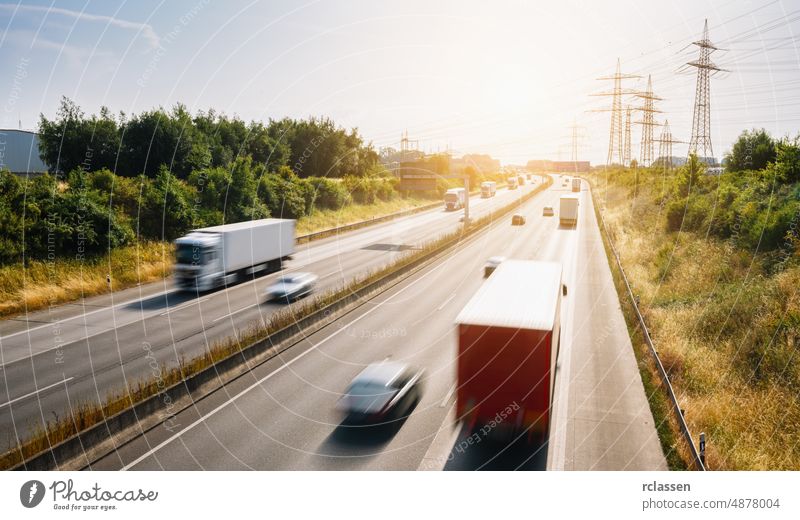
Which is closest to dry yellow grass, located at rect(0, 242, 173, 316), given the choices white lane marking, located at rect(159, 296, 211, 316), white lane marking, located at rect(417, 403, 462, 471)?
white lane marking, located at rect(159, 296, 211, 316)

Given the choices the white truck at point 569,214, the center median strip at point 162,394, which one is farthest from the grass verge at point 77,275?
the white truck at point 569,214

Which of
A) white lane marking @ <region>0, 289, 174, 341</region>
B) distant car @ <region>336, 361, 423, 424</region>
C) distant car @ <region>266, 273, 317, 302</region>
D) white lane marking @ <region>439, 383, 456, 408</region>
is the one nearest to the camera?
distant car @ <region>336, 361, 423, 424</region>

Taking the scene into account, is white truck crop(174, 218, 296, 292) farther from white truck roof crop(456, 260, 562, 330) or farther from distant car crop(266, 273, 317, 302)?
white truck roof crop(456, 260, 562, 330)

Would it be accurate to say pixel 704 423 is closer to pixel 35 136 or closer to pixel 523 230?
pixel 523 230

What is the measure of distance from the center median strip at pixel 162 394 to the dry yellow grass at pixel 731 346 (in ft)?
55.7

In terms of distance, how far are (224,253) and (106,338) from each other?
37.1 feet

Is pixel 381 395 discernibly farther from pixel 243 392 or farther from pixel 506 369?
pixel 243 392

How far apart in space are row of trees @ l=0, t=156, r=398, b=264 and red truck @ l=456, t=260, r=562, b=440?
33910mm

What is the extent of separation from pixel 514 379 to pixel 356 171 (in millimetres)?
94281

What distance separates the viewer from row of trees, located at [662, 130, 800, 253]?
104 feet

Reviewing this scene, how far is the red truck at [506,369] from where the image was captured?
1505 cm

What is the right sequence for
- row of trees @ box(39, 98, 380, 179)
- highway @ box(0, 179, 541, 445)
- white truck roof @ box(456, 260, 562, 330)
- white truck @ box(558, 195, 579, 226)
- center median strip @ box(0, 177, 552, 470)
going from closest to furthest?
1. center median strip @ box(0, 177, 552, 470)
2. white truck roof @ box(456, 260, 562, 330)
3. highway @ box(0, 179, 541, 445)
4. row of trees @ box(39, 98, 380, 179)
5. white truck @ box(558, 195, 579, 226)

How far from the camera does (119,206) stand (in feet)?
147

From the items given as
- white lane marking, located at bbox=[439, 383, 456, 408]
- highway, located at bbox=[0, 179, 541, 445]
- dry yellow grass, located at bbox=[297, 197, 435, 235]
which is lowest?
white lane marking, located at bbox=[439, 383, 456, 408]
